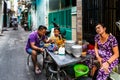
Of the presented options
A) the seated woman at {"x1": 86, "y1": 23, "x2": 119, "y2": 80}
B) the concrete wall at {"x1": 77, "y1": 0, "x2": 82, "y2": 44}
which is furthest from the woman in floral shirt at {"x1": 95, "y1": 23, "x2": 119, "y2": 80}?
the concrete wall at {"x1": 77, "y1": 0, "x2": 82, "y2": 44}

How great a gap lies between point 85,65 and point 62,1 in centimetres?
1041

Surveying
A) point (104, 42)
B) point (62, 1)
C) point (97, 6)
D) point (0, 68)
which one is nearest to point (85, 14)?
point (97, 6)

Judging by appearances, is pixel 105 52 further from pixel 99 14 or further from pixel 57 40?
pixel 99 14

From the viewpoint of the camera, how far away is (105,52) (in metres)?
6.68

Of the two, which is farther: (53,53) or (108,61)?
(53,53)

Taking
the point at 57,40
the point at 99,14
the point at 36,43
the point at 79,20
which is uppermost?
the point at 99,14

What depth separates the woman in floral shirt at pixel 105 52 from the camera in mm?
6340

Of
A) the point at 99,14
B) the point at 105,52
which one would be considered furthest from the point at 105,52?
the point at 99,14

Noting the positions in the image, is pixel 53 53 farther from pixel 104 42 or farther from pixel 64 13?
pixel 64 13

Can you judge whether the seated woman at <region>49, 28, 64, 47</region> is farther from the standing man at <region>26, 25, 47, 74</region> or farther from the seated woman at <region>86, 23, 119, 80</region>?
the seated woman at <region>86, 23, 119, 80</region>

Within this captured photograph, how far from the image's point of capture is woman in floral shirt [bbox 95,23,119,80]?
20.8 ft

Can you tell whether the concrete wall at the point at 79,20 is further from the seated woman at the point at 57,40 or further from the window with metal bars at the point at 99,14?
the seated woman at the point at 57,40

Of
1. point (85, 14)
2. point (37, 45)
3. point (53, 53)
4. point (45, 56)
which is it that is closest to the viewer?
point (53, 53)

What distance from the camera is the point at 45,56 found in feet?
34.4
